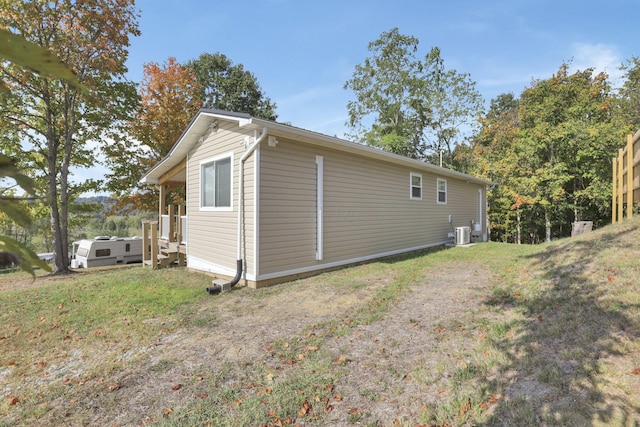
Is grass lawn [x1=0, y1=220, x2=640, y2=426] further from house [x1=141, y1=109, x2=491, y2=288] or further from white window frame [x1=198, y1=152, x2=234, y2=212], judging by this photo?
white window frame [x1=198, y1=152, x2=234, y2=212]

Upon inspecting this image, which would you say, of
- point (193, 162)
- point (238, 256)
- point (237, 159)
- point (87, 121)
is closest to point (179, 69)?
point (87, 121)

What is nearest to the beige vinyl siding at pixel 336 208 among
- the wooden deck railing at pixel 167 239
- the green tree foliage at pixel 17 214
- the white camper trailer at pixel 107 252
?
the wooden deck railing at pixel 167 239

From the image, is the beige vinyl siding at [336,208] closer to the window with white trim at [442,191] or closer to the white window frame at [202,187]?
the window with white trim at [442,191]

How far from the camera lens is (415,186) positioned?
11062 millimetres

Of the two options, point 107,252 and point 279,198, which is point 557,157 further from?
point 107,252

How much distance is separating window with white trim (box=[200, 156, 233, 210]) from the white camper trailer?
960cm

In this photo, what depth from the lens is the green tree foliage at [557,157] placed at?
15.9 m

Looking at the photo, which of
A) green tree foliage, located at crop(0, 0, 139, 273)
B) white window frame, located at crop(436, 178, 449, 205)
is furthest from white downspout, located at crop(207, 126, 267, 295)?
white window frame, located at crop(436, 178, 449, 205)

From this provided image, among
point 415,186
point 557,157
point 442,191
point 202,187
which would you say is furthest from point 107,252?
point 557,157

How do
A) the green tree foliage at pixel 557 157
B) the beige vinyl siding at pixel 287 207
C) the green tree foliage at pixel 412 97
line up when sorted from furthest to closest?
the green tree foliage at pixel 412 97, the green tree foliage at pixel 557 157, the beige vinyl siding at pixel 287 207

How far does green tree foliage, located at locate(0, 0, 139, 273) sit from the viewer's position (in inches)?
397

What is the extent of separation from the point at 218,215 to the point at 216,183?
79 centimetres

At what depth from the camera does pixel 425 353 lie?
3.34 metres

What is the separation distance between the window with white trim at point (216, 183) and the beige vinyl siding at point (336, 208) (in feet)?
4.15
